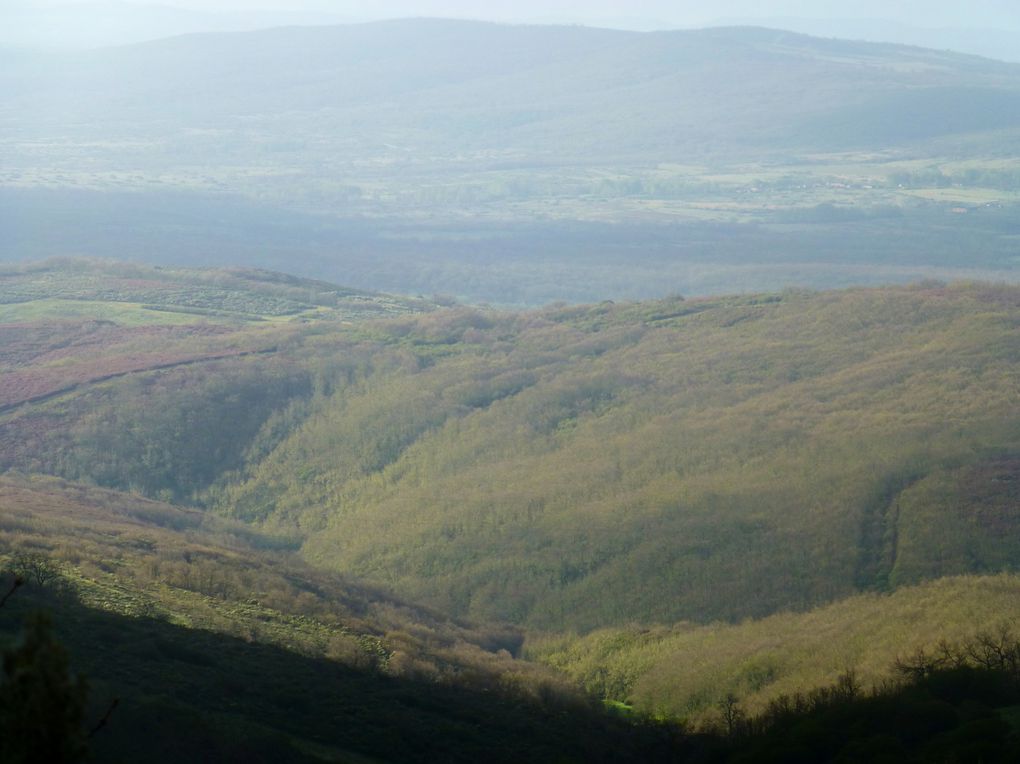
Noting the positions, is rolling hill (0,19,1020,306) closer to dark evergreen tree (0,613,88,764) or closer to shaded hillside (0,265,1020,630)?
shaded hillside (0,265,1020,630)

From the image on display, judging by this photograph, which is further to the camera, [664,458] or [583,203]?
[583,203]

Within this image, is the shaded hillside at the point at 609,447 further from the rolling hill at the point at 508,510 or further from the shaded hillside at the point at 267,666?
the shaded hillside at the point at 267,666

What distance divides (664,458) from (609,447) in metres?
2.93

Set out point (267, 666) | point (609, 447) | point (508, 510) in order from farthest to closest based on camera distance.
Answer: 1. point (609, 447)
2. point (508, 510)
3. point (267, 666)

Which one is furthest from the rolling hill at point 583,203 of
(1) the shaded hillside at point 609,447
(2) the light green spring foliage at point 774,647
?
(2) the light green spring foliage at point 774,647

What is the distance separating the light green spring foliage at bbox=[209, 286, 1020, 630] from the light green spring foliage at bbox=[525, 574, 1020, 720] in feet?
6.11

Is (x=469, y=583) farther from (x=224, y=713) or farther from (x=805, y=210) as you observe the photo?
(x=805, y=210)

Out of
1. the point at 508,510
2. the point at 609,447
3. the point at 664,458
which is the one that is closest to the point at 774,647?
the point at 508,510

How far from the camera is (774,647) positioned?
2205cm

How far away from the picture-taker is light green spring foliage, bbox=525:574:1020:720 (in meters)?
19.8

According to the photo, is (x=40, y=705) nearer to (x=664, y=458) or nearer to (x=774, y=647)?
(x=774, y=647)

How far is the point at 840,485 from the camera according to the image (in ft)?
101

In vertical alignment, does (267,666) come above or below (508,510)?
above

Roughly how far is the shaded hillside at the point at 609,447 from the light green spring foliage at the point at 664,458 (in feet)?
0.32
